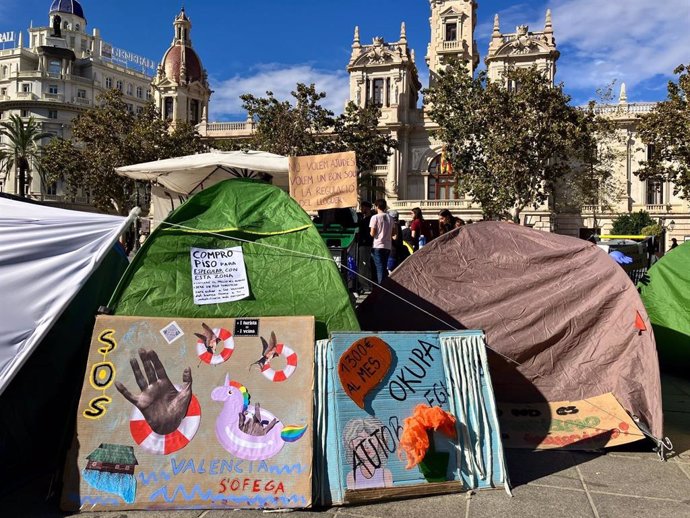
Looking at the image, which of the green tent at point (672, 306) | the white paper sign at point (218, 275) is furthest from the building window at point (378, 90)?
the white paper sign at point (218, 275)

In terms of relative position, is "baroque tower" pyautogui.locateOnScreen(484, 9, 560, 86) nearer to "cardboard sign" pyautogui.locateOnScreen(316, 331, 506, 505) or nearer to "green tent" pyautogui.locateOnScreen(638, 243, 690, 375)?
"green tent" pyautogui.locateOnScreen(638, 243, 690, 375)

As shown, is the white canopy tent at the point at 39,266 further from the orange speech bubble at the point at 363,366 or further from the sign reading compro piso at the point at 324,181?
the sign reading compro piso at the point at 324,181

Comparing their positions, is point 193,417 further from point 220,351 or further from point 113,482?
point 113,482

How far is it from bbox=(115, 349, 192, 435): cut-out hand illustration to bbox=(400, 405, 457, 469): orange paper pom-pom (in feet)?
4.44

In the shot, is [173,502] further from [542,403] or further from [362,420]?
[542,403]

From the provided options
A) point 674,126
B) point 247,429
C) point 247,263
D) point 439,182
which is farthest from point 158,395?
point 439,182

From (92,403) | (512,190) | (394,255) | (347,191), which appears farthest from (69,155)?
(92,403)

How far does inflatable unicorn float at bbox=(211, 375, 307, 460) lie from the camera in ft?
10.7

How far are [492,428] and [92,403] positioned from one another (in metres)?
2.50

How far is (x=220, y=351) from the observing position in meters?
3.47

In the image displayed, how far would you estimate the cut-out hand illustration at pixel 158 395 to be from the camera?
3281 millimetres

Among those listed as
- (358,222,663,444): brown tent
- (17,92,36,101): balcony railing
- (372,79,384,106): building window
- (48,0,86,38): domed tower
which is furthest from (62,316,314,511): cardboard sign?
(48,0,86,38): domed tower

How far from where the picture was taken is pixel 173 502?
3.12 metres

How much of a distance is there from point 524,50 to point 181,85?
31282 millimetres
